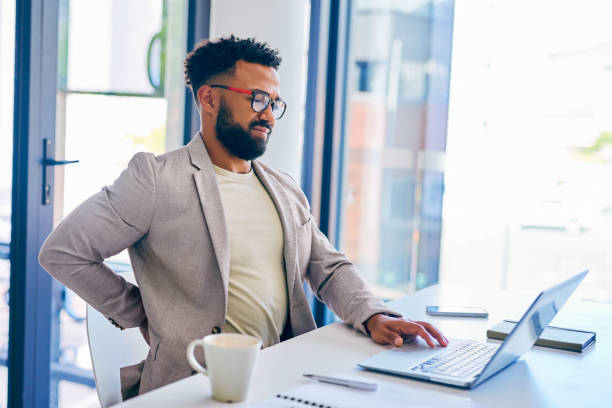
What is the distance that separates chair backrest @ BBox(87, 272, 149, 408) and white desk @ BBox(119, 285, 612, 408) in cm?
46

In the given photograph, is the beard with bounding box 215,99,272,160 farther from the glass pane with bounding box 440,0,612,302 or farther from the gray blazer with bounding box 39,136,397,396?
the glass pane with bounding box 440,0,612,302

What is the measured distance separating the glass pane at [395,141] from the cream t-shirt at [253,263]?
1.80 metres

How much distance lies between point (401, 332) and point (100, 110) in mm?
1781

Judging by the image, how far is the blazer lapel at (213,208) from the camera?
153 cm

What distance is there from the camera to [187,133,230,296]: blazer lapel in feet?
5.01

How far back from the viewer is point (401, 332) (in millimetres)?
1351

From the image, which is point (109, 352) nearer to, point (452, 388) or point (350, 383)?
point (350, 383)

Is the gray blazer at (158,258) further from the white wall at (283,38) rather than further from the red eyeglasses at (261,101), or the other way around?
the white wall at (283,38)

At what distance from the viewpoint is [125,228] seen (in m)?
1.51

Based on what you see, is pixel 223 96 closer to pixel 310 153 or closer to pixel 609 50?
pixel 310 153

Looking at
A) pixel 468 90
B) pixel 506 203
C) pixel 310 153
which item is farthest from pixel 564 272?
pixel 310 153

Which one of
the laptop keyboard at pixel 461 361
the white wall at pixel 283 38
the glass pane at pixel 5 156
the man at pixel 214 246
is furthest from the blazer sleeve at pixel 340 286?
the white wall at pixel 283 38

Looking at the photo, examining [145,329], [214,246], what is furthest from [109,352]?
[214,246]

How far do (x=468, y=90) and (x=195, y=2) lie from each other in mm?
1446
